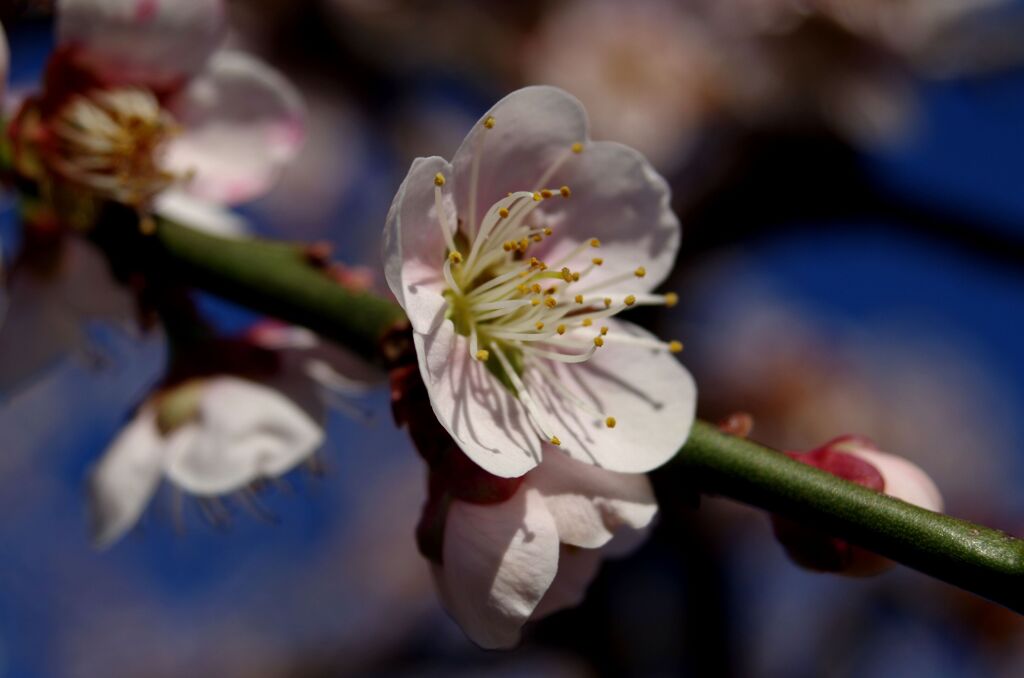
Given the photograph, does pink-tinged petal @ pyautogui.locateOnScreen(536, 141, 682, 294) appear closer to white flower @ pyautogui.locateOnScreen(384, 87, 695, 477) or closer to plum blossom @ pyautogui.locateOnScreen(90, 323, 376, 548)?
white flower @ pyautogui.locateOnScreen(384, 87, 695, 477)

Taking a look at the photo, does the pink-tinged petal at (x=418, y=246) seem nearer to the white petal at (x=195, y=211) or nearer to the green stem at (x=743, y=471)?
the green stem at (x=743, y=471)

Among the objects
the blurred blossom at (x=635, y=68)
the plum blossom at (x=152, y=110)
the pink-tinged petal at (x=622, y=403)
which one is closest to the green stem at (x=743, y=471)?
the pink-tinged petal at (x=622, y=403)

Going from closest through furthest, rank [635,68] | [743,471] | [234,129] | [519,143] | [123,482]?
[743,471], [519,143], [123,482], [234,129], [635,68]

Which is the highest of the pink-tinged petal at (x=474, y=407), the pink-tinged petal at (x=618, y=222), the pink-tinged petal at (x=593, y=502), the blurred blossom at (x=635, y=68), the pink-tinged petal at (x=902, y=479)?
the pink-tinged petal at (x=618, y=222)

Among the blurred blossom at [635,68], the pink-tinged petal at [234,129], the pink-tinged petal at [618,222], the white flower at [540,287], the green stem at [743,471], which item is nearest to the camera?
the green stem at [743,471]

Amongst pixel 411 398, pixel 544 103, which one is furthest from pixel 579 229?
pixel 411 398

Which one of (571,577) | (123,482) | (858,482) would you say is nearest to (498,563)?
(571,577)

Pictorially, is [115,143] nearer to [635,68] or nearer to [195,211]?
[195,211]

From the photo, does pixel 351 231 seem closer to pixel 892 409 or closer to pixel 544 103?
pixel 892 409
